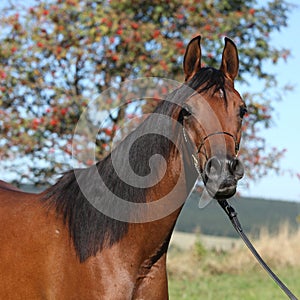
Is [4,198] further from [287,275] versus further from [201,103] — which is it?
[287,275]

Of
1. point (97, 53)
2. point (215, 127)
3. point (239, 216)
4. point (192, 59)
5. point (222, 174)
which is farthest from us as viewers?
point (239, 216)

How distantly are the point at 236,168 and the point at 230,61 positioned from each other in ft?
2.61

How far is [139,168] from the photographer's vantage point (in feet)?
10.5

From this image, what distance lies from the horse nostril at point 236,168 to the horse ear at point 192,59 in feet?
2.23

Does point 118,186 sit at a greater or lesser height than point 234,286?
greater

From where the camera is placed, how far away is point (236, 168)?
2861 millimetres

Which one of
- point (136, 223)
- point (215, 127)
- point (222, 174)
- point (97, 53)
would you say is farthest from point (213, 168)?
point (97, 53)

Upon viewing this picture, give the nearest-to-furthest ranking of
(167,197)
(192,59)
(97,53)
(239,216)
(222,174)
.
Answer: (222,174) < (167,197) < (192,59) < (97,53) < (239,216)

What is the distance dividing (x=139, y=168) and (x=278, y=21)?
6048 millimetres

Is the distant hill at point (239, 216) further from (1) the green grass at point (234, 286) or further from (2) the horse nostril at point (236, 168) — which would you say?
(2) the horse nostril at point (236, 168)

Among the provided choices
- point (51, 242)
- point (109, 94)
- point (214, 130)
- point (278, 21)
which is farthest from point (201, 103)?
point (278, 21)

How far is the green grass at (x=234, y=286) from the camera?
7871 millimetres

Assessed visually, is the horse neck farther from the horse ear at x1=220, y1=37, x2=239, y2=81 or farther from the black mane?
the horse ear at x1=220, y1=37, x2=239, y2=81

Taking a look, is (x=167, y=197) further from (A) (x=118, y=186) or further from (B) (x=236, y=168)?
(B) (x=236, y=168)
